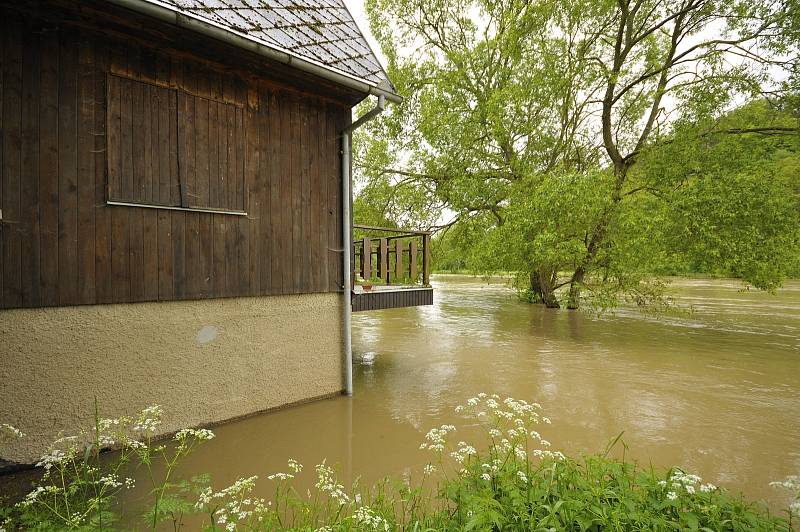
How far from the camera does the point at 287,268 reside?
4.81 metres

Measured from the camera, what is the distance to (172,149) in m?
4.00

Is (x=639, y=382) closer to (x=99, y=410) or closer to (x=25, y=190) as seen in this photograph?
(x=99, y=410)

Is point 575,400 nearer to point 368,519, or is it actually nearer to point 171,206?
point 368,519

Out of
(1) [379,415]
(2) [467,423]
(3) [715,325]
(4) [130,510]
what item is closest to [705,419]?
(2) [467,423]

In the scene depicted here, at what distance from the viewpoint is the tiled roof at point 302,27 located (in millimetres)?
3732

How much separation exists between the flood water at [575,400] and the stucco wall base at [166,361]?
414 millimetres

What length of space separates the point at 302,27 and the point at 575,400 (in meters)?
6.28

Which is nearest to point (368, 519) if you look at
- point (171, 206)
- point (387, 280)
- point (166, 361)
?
point (166, 361)

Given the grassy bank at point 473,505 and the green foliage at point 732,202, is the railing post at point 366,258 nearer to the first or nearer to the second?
the grassy bank at point 473,505

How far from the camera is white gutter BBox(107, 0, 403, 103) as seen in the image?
3242 millimetres

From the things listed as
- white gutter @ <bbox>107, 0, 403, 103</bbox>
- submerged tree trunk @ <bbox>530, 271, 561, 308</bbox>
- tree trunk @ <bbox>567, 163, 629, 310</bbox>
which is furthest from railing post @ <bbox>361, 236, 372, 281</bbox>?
submerged tree trunk @ <bbox>530, 271, 561, 308</bbox>

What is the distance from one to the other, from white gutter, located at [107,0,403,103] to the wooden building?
2 cm

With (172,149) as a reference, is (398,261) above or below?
below

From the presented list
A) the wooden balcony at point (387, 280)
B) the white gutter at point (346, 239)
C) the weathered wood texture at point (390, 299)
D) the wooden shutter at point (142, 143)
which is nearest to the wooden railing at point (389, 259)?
the wooden balcony at point (387, 280)
